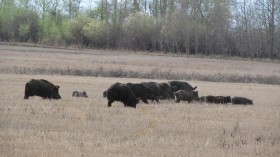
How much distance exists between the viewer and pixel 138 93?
22219 mm

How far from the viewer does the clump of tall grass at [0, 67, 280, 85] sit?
144 ft

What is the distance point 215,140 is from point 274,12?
81373 millimetres

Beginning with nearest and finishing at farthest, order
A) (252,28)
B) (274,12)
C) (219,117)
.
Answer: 1. (219,117)
2. (274,12)
3. (252,28)

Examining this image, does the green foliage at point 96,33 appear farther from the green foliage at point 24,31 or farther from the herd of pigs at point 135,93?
the herd of pigs at point 135,93

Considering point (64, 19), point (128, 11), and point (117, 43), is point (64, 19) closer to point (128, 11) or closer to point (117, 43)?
point (128, 11)

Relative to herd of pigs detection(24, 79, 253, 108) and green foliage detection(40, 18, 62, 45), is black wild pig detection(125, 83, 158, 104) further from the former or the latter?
green foliage detection(40, 18, 62, 45)

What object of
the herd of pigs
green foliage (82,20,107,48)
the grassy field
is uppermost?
green foliage (82,20,107,48)

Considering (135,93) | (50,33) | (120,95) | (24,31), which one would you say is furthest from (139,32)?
(120,95)

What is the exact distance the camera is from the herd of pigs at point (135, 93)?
1973cm

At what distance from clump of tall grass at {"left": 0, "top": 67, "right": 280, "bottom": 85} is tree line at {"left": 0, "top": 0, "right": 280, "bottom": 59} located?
129 feet

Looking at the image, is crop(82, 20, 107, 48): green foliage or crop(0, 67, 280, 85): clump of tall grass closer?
crop(0, 67, 280, 85): clump of tall grass

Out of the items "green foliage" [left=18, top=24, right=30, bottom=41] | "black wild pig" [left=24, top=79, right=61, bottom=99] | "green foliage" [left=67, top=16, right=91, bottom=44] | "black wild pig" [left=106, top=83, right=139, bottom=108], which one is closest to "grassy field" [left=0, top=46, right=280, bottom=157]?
"black wild pig" [left=106, top=83, right=139, bottom=108]

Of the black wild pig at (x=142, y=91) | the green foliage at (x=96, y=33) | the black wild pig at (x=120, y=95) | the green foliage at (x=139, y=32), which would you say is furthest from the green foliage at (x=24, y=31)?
the black wild pig at (x=120, y=95)

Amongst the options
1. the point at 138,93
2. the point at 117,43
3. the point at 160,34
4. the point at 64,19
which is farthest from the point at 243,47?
the point at 138,93
